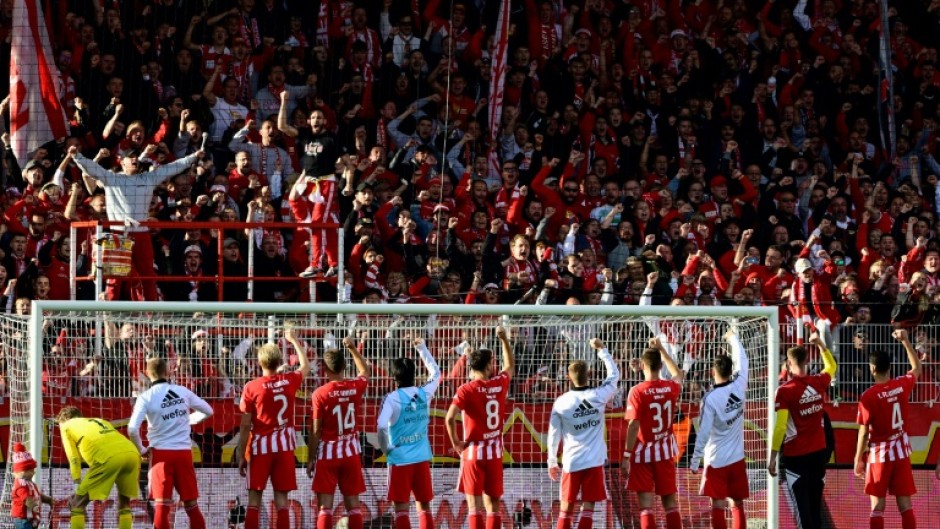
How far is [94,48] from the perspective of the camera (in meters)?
18.1

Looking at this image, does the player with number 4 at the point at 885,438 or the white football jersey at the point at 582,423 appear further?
the player with number 4 at the point at 885,438

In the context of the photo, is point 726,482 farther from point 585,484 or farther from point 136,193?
point 136,193

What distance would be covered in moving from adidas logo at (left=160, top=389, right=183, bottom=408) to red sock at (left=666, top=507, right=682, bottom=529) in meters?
3.76

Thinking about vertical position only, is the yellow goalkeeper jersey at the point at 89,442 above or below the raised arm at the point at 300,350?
below

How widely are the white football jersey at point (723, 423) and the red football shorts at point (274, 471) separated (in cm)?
299

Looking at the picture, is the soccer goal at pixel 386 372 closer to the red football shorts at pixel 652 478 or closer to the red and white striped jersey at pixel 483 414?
the red and white striped jersey at pixel 483 414

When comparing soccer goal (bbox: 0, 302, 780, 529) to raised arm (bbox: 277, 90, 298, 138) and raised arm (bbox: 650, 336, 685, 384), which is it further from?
raised arm (bbox: 277, 90, 298, 138)

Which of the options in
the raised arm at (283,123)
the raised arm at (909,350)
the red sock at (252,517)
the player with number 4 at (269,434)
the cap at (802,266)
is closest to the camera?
the player with number 4 at (269,434)

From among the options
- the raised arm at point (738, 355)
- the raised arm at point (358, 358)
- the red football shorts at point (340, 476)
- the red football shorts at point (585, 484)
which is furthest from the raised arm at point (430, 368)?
the raised arm at point (738, 355)

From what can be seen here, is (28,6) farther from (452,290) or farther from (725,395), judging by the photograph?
(725,395)

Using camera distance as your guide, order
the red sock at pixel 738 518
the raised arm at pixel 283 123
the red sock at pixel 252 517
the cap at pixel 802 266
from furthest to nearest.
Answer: the raised arm at pixel 283 123, the cap at pixel 802 266, the red sock at pixel 738 518, the red sock at pixel 252 517

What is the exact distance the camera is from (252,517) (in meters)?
12.7

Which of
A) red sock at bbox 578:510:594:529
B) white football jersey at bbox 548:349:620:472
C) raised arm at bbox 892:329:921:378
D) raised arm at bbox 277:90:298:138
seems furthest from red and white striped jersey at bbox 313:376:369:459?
raised arm at bbox 277:90:298:138

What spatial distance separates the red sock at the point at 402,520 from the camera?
506 inches
